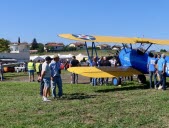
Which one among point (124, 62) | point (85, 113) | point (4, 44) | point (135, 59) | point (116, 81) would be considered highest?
point (4, 44)

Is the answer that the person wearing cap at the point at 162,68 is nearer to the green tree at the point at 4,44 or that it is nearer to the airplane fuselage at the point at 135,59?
the airplane fuselage at the point at 135,59

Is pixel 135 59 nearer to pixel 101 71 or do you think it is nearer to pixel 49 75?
pixel 101 71

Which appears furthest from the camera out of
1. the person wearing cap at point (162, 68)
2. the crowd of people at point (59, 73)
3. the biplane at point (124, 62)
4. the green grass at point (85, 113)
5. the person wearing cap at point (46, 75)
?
the biplane at point (124, 62)

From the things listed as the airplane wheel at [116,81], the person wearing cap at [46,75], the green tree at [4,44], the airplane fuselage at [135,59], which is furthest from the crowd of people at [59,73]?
the green tree at [4,44]

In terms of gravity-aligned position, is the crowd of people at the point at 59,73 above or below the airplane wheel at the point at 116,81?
above

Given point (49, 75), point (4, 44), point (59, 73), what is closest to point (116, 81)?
point (59, 73)

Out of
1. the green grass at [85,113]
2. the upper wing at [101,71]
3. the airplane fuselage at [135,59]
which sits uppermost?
the airplane fuselage at [135,59]

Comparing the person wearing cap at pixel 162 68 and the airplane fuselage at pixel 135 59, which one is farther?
the airplane fuselage at pixel 135 59

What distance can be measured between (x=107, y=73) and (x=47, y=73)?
5.31 meters

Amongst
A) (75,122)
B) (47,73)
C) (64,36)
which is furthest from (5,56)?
(75,122)

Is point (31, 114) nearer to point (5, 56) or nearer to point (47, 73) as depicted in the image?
point (47, 73)

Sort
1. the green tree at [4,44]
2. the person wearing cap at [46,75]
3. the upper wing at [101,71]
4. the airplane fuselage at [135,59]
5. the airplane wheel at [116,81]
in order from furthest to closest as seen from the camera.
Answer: the green tree at [4,44], the airplane wheel at [116,81], the airplane fuselage at [135,59], the upper wing at [101,71], the person wearing cap at [46,75]

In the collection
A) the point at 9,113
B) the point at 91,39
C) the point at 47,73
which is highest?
the point at 91,39

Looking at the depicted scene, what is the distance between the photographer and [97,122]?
8.32 metres
